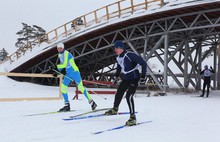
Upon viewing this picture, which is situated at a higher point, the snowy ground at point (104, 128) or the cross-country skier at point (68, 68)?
the cross-country skier at point (68, 68)

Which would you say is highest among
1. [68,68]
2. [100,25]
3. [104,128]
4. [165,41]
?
[100,25]

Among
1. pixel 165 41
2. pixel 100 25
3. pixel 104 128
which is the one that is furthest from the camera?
pixel 100 25

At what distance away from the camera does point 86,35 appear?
2227cm

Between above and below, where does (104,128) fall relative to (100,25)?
below

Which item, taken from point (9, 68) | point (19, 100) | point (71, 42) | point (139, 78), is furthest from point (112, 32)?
point (139, 78)

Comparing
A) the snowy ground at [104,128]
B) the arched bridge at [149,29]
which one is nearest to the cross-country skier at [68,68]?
the snowy ground at [104,128]

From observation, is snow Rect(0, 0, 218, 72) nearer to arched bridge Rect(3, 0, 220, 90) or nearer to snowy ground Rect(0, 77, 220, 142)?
arched bridge Rect(3, 0, 220, 90)

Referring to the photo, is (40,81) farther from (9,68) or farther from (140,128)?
(140,128)

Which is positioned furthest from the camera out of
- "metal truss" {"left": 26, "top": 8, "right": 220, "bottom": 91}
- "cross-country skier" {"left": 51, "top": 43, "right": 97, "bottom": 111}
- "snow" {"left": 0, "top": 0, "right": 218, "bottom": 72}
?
"metal truss" {"left": 26, "top": 8, "right": 220, "bottom": 91}

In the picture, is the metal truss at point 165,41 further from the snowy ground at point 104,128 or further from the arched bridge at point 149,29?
the snowy ground at point 104,128

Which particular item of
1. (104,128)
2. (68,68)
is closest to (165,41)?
(68,68)

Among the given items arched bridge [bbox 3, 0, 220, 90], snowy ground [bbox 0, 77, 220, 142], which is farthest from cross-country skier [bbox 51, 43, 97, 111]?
arched bridge [bbox 3, 0, 220, 90]

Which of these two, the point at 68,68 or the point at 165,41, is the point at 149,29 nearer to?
the point at 165,41

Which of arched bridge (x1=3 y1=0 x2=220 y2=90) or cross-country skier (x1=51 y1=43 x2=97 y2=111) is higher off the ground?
arched bridge (x1=3 y1=0 x2=220 y2=90)
